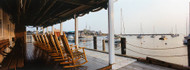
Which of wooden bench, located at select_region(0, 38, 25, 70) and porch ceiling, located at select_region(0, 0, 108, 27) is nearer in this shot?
wooden bench, located at select_region(0, 38, 25, 70)

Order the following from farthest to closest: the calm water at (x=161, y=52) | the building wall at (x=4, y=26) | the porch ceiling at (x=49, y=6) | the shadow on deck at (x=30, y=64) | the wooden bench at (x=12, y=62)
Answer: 1. the calm water at (x=161, y=52)
2. the porch ceiling at (x=49, y=6)
3. the building wall at (x=4, y=26)
4. the shadow on deck at (x=30, y=64)
5. the wooden bench at (x=12, y=62)

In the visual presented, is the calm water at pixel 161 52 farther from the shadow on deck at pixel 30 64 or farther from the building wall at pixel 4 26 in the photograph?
the building wall at pixel 4 26

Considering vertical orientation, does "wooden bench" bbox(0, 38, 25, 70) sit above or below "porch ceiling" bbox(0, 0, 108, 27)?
below

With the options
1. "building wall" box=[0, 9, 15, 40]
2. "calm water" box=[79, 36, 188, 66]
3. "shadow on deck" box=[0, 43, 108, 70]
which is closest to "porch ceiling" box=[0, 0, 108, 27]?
"building wall" box=[0, 9, 15, 40]

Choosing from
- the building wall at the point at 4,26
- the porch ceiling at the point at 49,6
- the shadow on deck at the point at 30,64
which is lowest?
the shadow on deck at the point at 30,64

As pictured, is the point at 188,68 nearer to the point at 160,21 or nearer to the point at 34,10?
the point at 34,10

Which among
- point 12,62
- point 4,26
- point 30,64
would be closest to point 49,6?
point 4,26

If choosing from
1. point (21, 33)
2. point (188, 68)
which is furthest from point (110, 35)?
point (21, 33)

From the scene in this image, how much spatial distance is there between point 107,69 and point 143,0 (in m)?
14.0

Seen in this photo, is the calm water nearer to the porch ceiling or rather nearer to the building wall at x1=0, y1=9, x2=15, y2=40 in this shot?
the porch ceiling

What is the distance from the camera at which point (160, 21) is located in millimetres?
23938

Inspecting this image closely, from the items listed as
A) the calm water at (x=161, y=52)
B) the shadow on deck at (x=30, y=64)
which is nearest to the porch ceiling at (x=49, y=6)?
the shadow on deck at (x=30, y=64)

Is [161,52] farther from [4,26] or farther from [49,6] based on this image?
[4,26]

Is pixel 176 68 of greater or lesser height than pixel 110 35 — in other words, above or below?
below
